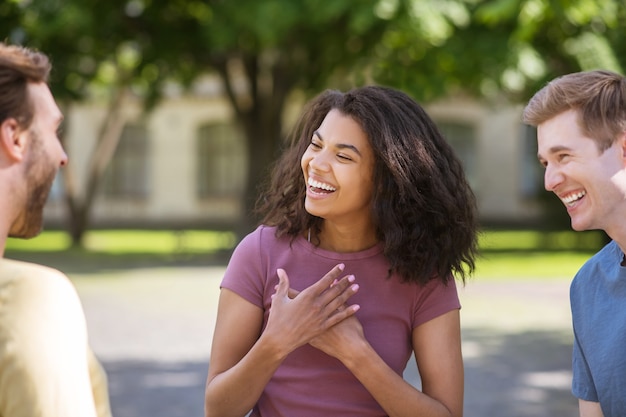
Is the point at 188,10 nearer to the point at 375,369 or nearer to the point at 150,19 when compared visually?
the point at 150,19

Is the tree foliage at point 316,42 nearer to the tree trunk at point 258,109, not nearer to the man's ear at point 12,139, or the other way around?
the tree trunk at point 258,109

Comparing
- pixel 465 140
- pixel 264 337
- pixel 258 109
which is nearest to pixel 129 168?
pixel 465 140

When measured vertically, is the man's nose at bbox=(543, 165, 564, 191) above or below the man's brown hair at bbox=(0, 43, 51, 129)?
below

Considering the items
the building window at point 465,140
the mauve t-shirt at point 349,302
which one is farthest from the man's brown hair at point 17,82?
the building window at point 465,140

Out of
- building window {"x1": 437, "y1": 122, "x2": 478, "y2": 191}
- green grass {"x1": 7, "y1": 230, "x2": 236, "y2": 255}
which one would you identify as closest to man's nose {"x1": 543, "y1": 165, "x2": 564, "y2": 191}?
green grass {"x1": 7, "y1": 230, "x2": 236, "y2": 255}

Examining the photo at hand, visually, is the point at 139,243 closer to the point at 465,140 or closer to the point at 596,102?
the point at 465,140

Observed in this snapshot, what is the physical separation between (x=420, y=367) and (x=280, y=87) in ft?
58.1

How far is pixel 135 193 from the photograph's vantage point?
38.0 metres

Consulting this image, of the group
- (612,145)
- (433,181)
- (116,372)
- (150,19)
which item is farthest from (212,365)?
(150,19)

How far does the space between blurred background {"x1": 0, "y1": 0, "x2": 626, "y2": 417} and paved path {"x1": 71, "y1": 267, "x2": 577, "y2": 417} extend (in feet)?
0.09

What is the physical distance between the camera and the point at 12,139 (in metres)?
1.82

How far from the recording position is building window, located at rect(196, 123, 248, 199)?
1454 inches

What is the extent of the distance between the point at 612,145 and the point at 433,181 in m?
0.57

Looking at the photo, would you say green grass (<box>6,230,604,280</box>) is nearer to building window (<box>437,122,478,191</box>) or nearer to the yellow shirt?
building window (<box>437,122,478,191</box>)
